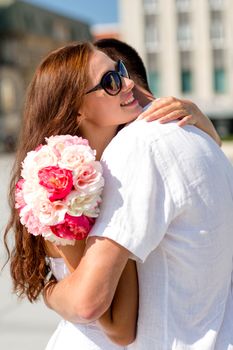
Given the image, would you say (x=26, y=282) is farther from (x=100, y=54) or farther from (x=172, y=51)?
(x=172, y=51)

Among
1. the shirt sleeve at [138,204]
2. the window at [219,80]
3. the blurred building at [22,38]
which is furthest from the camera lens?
the blurred building at [22,38]

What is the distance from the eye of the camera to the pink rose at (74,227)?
1.36 meters

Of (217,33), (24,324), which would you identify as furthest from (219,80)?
(24,324)

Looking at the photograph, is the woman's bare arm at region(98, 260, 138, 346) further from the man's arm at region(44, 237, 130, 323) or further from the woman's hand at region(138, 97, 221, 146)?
the woman's hand at region(138, 97, 221, 146)

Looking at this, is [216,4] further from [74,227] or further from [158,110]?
[74,227]

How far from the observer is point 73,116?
1479 millimetres

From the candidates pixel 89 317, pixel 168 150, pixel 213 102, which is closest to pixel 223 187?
pixel 168 150

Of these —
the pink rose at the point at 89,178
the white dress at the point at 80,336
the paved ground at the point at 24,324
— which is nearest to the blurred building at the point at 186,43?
the paved ground at the point at 24,324

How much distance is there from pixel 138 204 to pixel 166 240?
0.11 m

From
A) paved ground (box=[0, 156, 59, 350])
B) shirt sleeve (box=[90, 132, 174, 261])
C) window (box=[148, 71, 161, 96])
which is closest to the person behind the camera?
shirt sleeve (box=[90, 132, 174, 261])

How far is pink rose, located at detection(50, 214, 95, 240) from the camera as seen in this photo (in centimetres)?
136

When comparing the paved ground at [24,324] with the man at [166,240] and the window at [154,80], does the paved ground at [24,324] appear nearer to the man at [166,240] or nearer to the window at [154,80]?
the man at [166,240]

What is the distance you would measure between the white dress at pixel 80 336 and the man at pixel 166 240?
119mm

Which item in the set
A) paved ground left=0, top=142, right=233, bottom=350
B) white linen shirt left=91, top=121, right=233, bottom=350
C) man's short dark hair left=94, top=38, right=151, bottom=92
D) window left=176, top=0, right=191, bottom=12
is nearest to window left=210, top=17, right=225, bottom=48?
window left=176, top=0, right=191, bottom=12
